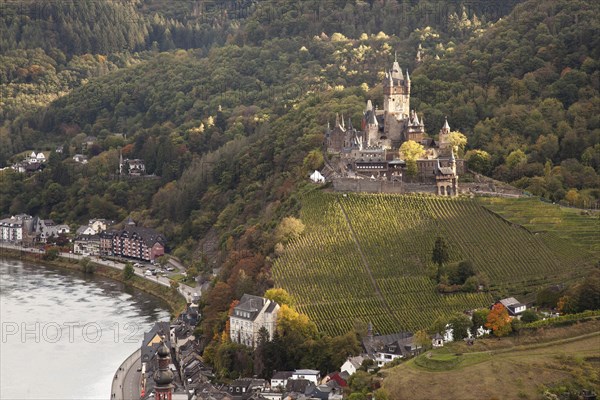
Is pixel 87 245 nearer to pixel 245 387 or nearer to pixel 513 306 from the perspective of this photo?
pixel 245 387

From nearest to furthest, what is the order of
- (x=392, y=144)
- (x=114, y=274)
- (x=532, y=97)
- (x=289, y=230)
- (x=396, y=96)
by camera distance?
(x=289, y=230), (x=392, y=144), (x=396, y=96), (x=114, y=274), (x=532, y=97)

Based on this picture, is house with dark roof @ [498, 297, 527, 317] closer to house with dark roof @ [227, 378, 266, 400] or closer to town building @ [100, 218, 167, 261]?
house with dark roof @ [227, 378, 266, 400]

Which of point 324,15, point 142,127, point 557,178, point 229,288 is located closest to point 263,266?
point 229,288

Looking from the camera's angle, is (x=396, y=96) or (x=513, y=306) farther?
(x=396, y=96)

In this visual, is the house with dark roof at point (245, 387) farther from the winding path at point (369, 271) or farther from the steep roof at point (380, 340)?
the winding path at point (369, 271)

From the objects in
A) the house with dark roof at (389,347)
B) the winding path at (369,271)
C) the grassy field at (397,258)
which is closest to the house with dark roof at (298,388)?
the house with dark roof at (389,347)

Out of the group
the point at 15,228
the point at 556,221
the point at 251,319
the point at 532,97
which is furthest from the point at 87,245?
the point at 556,221

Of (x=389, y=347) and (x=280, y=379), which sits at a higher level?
(x=389, y=347)
